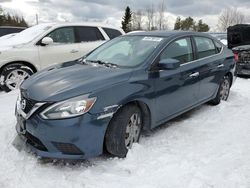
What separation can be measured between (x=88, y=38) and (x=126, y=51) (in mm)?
3790

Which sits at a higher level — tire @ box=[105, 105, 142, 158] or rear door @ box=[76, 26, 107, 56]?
rear door @ box=[76, 26, 107, 56]

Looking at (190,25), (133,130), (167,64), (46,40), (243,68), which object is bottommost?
(190,25)

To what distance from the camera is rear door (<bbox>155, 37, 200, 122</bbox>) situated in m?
4.32

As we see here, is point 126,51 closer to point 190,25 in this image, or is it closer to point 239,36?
point 239,36

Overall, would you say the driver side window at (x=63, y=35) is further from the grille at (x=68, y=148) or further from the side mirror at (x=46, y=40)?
the grille at (x=68, y=148)

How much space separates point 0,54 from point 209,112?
4.57 m

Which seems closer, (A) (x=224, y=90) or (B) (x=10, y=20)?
(A) (x=224, y=90)

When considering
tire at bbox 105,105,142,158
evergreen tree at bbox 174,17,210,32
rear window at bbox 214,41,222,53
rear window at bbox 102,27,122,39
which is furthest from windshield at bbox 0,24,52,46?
evergreen tree at bbox 174,17,210,32

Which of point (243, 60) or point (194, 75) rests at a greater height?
point (194, 75)

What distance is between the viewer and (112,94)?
11.7 ft

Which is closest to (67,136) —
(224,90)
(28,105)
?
(28,105)

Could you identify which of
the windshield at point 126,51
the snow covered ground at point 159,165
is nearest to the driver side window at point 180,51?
the windshield at point 126,51

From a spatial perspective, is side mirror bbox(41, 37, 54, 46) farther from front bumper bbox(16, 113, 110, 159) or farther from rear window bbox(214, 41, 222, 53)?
front bumper bbox(16, 113, 110, 159)

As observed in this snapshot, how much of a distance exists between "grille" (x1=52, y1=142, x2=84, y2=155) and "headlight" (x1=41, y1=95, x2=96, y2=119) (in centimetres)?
30
